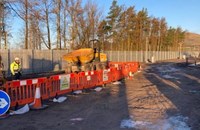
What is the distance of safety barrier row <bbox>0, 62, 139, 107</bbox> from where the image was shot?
35.6ft

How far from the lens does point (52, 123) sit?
8789 mm

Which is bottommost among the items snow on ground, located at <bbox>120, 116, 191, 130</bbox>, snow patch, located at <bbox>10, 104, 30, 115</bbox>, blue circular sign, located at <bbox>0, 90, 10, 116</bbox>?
snow on ground, located at <bbox>120, 116, 191, 130</bbox>

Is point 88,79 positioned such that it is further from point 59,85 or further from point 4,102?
point 4,102

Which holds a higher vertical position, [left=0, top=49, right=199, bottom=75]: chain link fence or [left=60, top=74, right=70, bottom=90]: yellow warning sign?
[left=0, top=49, right=199, bottom=75]: chain link fence

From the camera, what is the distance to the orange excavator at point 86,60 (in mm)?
21625

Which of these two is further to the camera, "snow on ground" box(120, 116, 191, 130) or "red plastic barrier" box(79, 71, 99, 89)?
"red plastic barrier" box(79, 71, 99, 89)

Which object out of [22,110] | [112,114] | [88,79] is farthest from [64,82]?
[112,114]

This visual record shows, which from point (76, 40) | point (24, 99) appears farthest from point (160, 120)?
point (76, 40)

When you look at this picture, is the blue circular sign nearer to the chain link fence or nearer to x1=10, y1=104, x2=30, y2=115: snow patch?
x1=10, y1=104, x2=30, y2=115: snow patch

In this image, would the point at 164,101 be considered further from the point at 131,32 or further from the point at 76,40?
the point at 131,32

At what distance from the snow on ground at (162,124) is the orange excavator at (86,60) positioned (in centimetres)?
1259

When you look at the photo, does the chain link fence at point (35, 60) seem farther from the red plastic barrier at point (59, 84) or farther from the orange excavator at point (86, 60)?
the red plastic barrier at point (59, 84)

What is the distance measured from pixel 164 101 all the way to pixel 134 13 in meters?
61.3

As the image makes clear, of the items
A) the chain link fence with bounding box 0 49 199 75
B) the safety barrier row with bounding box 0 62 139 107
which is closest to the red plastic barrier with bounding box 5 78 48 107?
the safety barrier row with bounding box 0 62 139 107
